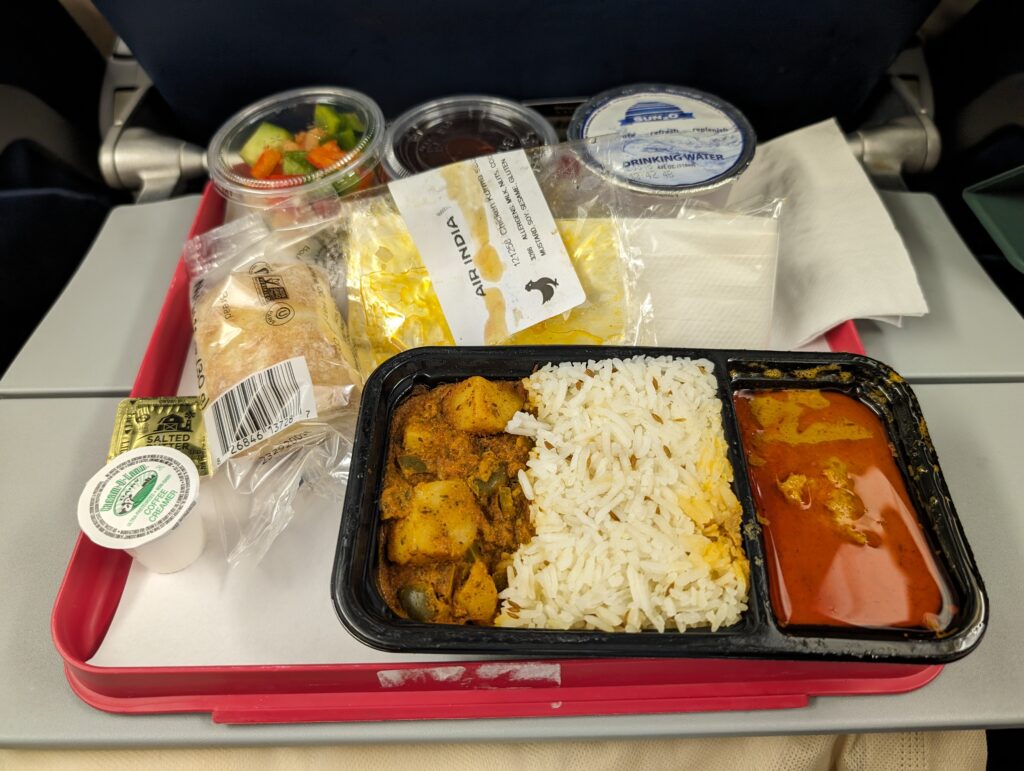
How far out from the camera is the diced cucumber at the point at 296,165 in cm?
157

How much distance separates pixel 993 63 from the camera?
1854 millimetres

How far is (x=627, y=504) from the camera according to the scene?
3.48ft

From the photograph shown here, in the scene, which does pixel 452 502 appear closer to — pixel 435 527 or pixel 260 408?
pixel 435 527

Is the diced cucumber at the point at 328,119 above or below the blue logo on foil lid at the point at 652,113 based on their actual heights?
above

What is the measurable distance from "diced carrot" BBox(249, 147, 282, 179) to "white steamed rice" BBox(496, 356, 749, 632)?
0.86 m

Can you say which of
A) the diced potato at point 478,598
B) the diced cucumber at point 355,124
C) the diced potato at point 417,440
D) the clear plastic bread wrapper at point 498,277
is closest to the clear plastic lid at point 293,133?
the diced cucumber at point 355,124

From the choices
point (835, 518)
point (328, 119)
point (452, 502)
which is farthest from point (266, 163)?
point (835, 518)

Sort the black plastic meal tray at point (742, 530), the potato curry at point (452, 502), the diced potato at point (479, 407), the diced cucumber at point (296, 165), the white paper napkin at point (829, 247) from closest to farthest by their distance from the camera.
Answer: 1. the black plastic meal tray at point (742, 530)
2. the potato curry at point (452, 502)
3. the diced potato at point (479, 407)
4. the white paper napkin at point (829, 247)
5. the diced cucumber at point (296, 165)

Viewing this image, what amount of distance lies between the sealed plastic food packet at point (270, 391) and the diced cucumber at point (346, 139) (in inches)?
15.0

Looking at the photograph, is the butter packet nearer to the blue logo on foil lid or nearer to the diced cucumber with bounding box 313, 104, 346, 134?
the diced cucumber with bounding box 313, 104, 346, 134

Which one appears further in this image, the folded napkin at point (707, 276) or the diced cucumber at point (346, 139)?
the diced cucumber at point (346, 139)

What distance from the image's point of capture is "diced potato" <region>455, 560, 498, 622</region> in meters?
0.97

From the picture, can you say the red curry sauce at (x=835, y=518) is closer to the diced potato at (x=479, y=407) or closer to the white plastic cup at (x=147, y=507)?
the diced potato at (x=479, y=407)

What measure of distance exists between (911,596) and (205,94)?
6.44 ft
